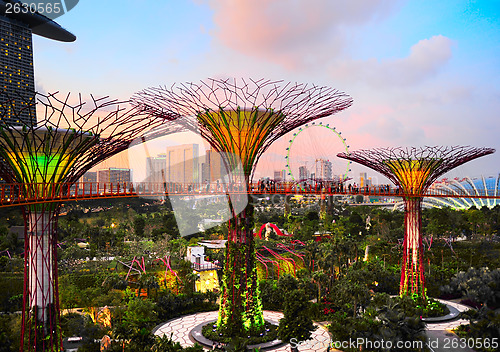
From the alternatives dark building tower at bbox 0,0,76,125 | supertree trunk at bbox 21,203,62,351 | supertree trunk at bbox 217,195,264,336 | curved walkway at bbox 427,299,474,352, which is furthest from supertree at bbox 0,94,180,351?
dark building tower at bbox 0,0,76,125

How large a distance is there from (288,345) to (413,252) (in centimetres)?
1004

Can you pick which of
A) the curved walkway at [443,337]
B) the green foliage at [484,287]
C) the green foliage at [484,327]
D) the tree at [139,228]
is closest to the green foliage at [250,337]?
the curved walkway at [443,337]

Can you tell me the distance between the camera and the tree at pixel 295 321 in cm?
1866

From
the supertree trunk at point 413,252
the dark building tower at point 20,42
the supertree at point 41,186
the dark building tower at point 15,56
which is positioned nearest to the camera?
the supertree at point 41,186

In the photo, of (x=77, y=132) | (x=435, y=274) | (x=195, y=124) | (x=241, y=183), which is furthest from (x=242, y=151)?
(x=435, y=274)

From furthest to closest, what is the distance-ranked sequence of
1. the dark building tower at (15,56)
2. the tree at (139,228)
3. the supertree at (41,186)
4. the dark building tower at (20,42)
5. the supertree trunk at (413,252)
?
the dark building tower at (15,56) → the dark building tower at (20,42) → the tree at (139,228) → the supertree trunk at (413,252) → the supertree at (41,186)

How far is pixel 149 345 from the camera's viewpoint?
52.2ft

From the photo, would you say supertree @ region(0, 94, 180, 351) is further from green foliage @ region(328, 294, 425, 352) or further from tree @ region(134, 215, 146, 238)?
tree @ region(134, 215, 146, 238)

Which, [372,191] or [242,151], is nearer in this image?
[242,151]

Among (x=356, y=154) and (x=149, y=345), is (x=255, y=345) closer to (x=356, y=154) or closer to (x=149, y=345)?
(x=149, y=345)

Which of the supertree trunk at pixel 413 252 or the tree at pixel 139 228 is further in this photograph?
the tree at pixel 139 228

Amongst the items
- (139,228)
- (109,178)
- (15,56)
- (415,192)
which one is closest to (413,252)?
(415,192)

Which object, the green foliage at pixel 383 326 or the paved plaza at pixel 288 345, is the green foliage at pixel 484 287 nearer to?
the paved plaza at pixel 288 345

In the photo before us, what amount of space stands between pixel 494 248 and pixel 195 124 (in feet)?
125
